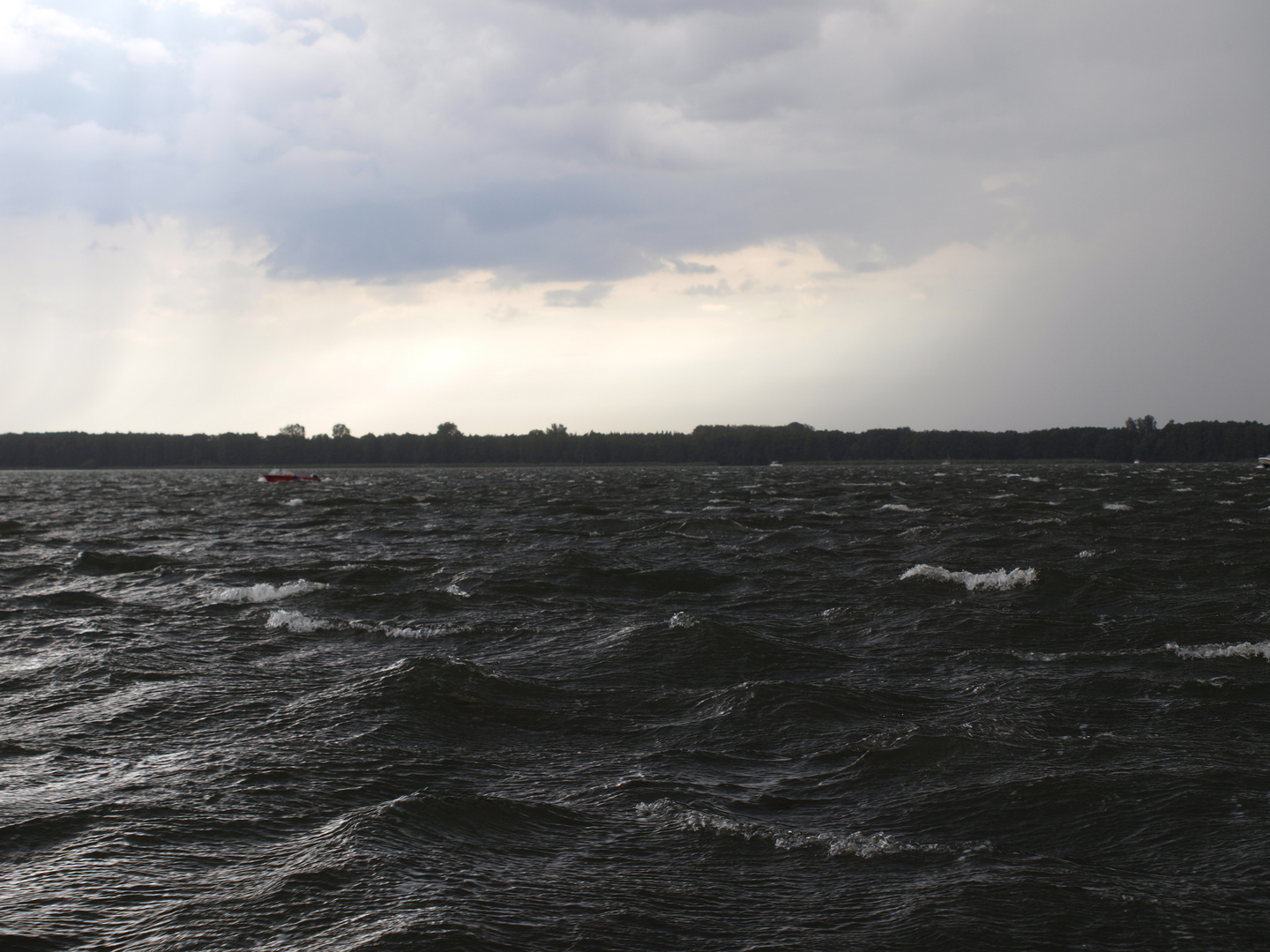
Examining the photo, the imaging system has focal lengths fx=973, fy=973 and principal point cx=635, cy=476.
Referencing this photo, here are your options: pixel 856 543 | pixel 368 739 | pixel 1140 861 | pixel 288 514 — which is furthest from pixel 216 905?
pixel 288 514

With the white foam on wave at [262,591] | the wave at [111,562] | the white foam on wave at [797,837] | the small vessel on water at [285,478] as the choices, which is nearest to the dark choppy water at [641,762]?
the white foam on wave at [797,837]

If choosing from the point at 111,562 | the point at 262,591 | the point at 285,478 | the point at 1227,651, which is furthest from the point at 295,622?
the point at 285,478

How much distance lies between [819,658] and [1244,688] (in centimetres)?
603

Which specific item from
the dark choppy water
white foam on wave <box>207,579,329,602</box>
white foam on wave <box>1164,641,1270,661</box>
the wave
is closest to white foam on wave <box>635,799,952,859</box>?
the dark choppy water

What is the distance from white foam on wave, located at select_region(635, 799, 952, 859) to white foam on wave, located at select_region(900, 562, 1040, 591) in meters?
15.3

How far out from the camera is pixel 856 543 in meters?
34.4

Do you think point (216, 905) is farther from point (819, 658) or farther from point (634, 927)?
point (819, 658)

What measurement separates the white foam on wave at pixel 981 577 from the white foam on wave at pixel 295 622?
45.4 ft

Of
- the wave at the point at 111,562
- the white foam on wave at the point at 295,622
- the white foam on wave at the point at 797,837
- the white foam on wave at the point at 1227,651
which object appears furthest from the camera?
the wave at the point at 111,562

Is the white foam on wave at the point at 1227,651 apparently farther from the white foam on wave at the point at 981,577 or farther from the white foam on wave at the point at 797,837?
the white foam on wave at the point at 797,837

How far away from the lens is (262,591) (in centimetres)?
2323

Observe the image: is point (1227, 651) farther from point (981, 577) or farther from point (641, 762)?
point (641, 762)

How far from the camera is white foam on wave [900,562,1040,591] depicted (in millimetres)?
22894

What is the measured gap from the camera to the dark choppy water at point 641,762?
23.1ft
